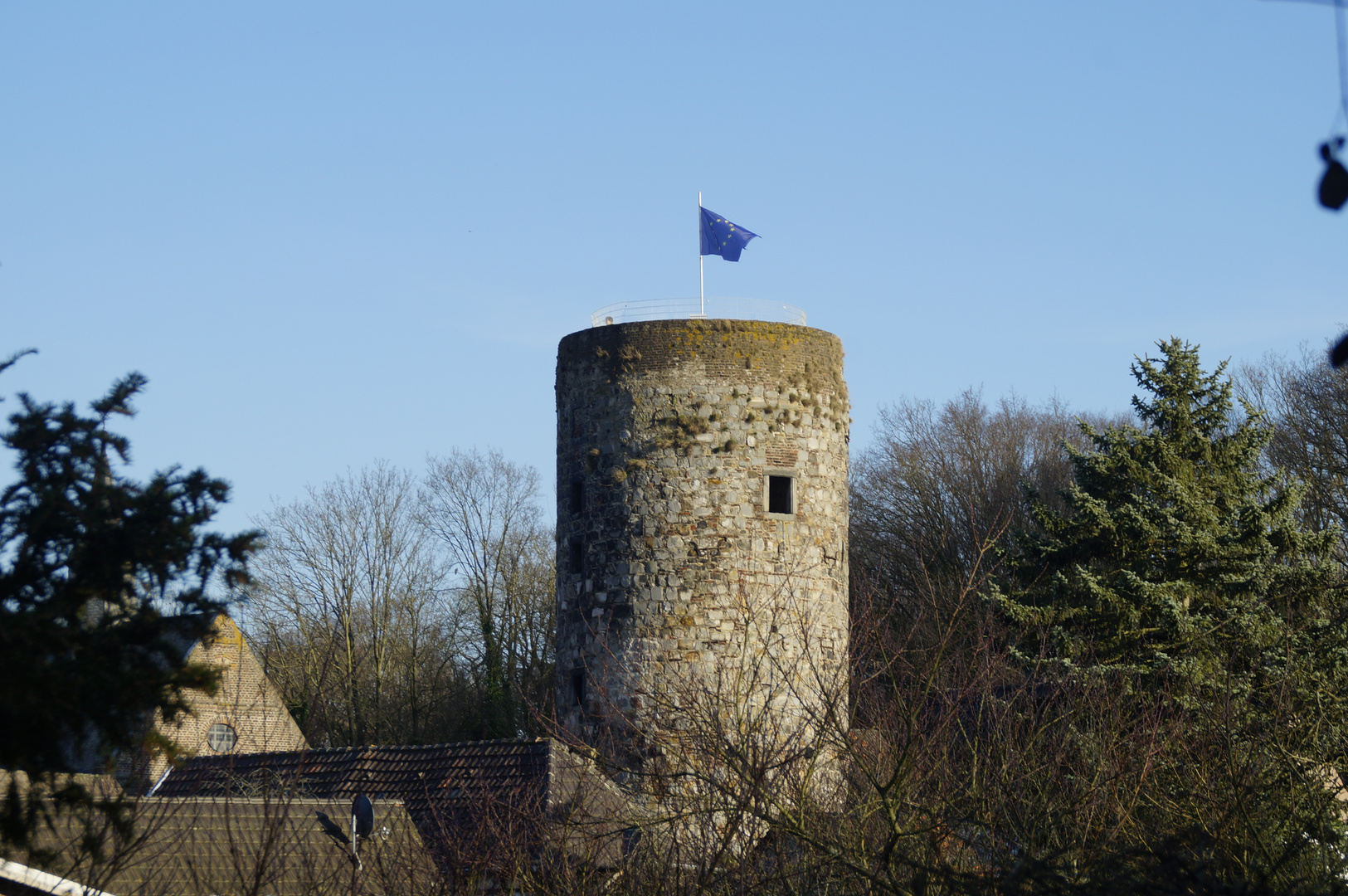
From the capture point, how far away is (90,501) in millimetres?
5664

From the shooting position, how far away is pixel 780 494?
63.4ft

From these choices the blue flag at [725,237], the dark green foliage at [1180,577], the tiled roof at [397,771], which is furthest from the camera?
the blue flag at [725,237]

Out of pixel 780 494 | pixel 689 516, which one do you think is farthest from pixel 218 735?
pixel 780 494

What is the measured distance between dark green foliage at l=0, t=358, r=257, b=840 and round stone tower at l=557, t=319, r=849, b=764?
1238 cm

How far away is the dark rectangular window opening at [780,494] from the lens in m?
19.2

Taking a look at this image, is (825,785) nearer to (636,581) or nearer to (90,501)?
(636,581)

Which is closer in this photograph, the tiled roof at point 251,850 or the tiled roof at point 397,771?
the tiled roof at point 251,850

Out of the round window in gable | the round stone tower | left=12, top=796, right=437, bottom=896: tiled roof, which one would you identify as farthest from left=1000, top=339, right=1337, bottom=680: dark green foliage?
the round window in gable

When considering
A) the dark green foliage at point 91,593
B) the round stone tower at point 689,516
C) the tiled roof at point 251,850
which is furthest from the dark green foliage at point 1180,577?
the dark green foliage at point 91,593

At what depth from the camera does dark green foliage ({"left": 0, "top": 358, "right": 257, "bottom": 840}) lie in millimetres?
5344

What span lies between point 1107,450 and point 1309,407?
8.16 meters

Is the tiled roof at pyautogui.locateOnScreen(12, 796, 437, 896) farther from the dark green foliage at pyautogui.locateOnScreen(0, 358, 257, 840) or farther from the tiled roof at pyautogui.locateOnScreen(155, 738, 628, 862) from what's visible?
the dark green foliage at pyautogui.locateOnScreen(0, 358, 257, 840)

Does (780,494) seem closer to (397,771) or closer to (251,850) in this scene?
(397,771)

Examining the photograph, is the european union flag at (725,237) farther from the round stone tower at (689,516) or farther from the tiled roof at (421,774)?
the tiled roof at (421,774)
